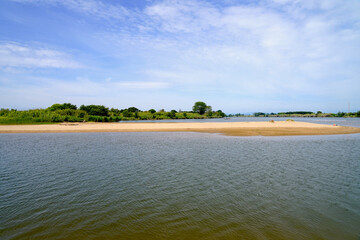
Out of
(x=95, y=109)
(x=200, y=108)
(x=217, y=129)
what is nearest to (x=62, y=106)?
(x=95, y=109)

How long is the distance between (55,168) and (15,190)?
146 inches

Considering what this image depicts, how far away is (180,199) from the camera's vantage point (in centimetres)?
842

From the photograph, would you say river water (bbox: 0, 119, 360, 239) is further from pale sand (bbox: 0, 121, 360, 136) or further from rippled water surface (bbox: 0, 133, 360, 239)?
pale sand (bbox: 0, 121, 360, 136)

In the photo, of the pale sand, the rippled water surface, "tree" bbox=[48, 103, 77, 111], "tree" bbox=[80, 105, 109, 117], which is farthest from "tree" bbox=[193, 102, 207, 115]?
the rippled water surface

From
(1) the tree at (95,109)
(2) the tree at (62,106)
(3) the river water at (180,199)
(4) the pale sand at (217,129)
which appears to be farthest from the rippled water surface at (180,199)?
(2) the tree at (62,106)

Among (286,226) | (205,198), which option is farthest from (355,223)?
(205,198)

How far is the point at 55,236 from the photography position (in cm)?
584

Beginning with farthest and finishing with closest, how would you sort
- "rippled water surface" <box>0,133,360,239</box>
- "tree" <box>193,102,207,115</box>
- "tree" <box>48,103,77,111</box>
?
"tree" <box>193,102,207,115</box> → "tree" <box>48,103,77,111</box> → "rippled water surface" <box>0,133,360,239</box>

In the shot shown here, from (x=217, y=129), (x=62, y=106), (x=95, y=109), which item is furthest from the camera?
(x=95, y=109)

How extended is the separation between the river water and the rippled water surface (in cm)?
3

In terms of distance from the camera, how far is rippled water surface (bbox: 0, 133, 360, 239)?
20.1 feet

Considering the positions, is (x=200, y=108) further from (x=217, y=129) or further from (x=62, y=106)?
(x=217, y=129)

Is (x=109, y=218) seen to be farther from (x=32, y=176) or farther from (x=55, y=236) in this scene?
(x=32, y=176)

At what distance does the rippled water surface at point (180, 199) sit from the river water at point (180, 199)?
0.11ft
